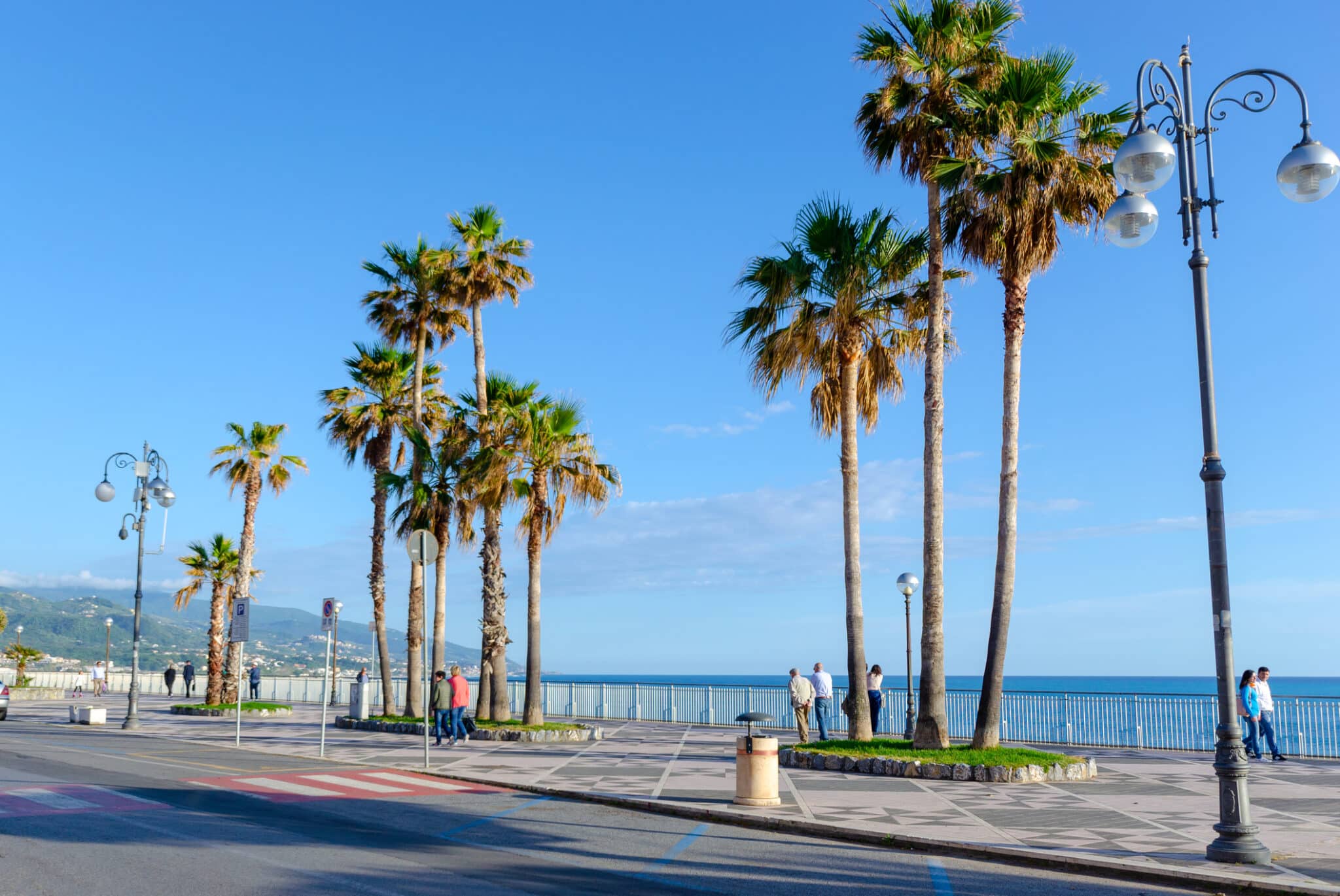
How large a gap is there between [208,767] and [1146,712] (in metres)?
19.7

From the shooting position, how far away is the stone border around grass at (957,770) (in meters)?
16.5

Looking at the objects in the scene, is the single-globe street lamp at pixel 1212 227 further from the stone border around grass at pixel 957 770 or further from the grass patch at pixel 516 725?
the grass patch at pixel 516 725

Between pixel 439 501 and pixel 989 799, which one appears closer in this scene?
pixel 989 799

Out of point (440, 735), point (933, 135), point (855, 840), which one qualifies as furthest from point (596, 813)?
point (933, 135)

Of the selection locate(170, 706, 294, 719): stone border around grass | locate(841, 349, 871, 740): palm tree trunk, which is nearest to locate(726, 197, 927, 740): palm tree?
locate(841, 349, 871, 740): palm tree trunk

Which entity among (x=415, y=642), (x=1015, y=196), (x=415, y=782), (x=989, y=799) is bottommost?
(x=415, y=782)

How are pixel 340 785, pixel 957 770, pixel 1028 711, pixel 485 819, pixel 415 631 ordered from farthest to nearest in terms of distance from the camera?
1. pixel 415 631
2. pixel 1028 711
3. pixel 957 770
4. pixel 340 785
5. pixel 485 819

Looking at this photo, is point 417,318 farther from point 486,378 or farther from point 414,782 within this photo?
point 414,782

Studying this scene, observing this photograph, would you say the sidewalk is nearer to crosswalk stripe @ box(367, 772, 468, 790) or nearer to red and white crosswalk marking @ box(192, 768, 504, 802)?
crosswalk stripe @ box(367, 772, 468, 790)

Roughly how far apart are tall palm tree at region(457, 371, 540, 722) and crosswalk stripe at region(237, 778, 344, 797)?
9263mm

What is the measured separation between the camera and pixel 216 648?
4100cm

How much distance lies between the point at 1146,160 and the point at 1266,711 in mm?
14931

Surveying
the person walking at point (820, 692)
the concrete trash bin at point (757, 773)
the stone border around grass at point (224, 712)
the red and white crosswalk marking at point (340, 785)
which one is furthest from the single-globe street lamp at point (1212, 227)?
the stone border around grass at point (224, 712)

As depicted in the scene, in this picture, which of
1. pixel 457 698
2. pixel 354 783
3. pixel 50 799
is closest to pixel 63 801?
pixel 50 799
